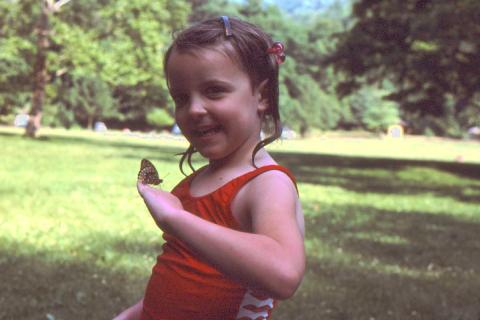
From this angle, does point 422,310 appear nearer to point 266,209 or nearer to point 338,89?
point 266,209

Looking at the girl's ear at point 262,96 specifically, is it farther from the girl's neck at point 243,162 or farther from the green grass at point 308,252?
the green grass at point 308,252

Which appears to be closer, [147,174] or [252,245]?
[252,245]

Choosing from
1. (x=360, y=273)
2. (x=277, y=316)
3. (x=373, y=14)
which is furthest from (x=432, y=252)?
(x=373, y=14)

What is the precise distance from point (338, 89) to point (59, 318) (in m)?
25.2

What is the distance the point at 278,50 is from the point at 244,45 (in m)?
0.13

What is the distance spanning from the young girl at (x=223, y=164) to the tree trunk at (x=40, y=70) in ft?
102

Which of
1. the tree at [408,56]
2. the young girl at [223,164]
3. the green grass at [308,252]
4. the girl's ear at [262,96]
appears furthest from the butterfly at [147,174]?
the tree at [408,56]

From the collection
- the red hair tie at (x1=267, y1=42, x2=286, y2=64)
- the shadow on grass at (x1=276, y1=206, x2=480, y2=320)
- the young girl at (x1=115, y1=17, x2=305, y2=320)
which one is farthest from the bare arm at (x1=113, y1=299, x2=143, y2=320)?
the shadow on grass at (x1=276, y1=206, x2=480, y2=320)

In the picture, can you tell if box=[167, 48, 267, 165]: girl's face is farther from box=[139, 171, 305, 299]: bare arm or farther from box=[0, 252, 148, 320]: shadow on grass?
box=[0, 252, 148, 320]: shadow on grass

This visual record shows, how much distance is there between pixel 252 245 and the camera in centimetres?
150

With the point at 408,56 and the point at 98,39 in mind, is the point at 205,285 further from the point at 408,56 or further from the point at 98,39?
the point at 98,39

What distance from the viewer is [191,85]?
181 cm

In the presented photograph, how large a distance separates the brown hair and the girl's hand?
332mm

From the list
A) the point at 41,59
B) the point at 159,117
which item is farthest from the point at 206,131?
the point at 159,117
